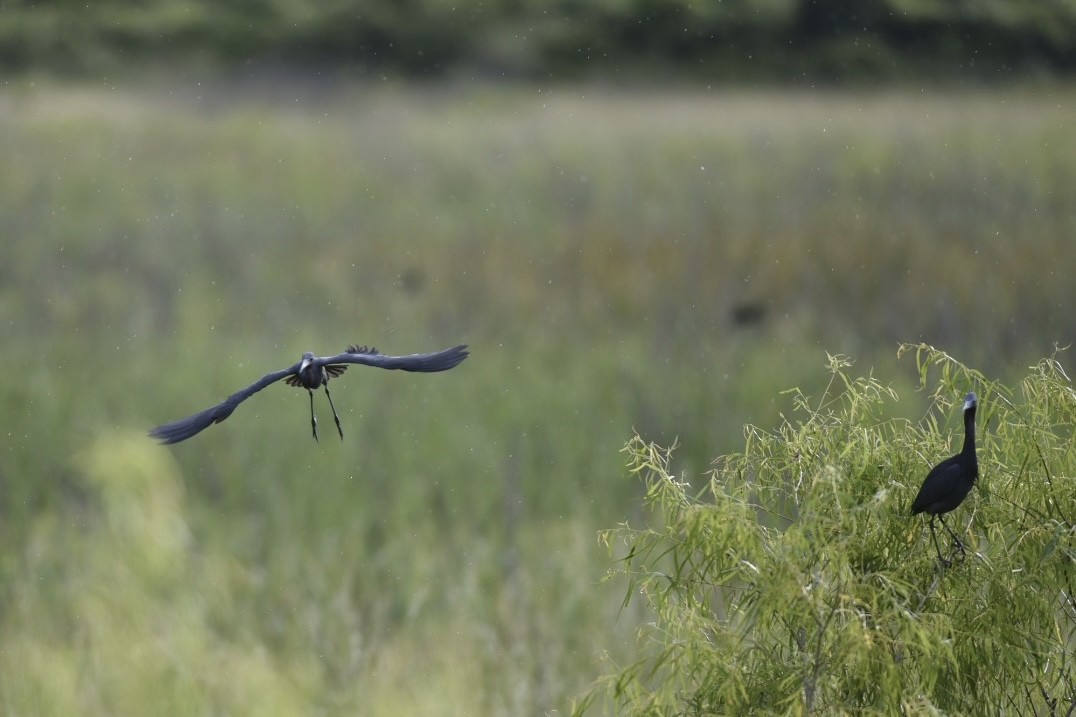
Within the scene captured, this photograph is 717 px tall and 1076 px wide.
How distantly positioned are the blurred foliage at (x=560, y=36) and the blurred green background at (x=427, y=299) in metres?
0.07

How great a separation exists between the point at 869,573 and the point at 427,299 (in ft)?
27.7

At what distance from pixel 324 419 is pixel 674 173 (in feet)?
16.4

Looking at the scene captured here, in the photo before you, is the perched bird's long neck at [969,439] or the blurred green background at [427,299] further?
the blurred green background at [427,299]

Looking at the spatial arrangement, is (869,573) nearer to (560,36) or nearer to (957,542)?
(957,542)

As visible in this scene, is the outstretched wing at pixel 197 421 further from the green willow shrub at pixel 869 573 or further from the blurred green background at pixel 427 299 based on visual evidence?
the blurred green background at pixel 427 299

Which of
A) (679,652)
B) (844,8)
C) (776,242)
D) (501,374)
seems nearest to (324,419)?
(501,374)

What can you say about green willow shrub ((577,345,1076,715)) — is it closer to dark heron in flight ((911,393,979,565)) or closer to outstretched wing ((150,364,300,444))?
dark heron in flight ((911,393,979,565))

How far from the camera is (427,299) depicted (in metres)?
11.0

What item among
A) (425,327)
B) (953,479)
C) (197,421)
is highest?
(197,421)

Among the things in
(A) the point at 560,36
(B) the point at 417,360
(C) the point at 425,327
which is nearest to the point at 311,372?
(B) the point at 417,360

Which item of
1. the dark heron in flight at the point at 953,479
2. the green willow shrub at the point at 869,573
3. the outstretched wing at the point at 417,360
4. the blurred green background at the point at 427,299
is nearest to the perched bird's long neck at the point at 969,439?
the dark heron in flight at the point at 953,479

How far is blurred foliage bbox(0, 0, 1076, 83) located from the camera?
52.9 feet

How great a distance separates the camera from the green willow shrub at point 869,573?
2695 millimetres

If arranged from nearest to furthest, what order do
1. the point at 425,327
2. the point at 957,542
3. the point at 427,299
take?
the point at 957,542, the point at 425,327, the point at 427,299
